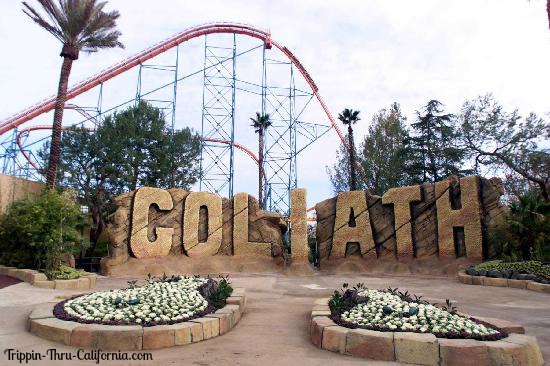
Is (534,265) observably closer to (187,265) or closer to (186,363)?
(186,363)

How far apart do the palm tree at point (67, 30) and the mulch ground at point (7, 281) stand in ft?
16.7

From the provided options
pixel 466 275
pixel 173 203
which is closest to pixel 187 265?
pixel 173 203

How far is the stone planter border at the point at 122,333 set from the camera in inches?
180

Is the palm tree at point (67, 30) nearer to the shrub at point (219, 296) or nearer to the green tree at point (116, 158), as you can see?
the green tree at point (116, 158)

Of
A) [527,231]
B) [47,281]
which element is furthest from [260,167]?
[47,281]

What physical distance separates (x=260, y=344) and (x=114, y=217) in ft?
40.9

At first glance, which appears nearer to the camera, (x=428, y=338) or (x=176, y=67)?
(x=428, y=338)

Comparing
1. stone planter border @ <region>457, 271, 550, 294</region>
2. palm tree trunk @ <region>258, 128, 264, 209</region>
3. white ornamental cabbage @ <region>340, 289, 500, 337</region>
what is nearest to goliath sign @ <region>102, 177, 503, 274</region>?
stone planter border @ <region>457, 271, 550, 294</region>

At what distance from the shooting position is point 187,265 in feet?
51.9

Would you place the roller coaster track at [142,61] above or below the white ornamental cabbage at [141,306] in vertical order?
above

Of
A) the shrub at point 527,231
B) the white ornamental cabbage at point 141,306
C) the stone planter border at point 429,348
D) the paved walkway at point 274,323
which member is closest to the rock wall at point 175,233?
the paved walkway at point 274,323

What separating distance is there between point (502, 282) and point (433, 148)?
15.8 m

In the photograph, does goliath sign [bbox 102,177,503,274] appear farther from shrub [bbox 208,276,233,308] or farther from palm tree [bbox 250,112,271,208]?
palm tree [bbox 250,112,271,208]

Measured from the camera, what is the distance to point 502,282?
35.6 feet
